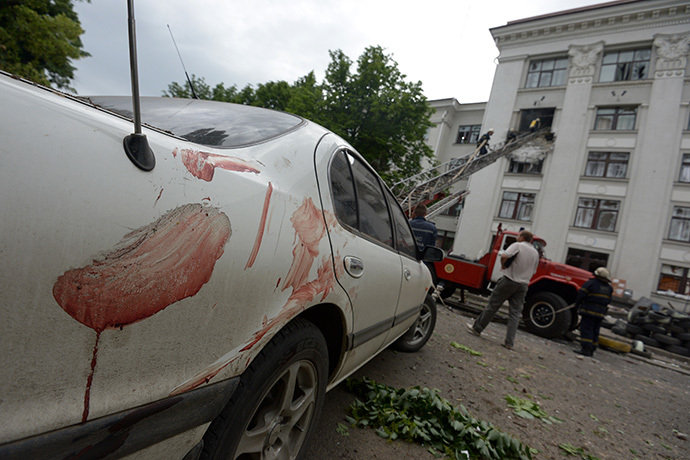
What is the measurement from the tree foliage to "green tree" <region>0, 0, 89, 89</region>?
394 cm

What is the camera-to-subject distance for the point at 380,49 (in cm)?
1662

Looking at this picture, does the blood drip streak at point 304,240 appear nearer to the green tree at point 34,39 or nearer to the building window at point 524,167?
the green tree at point 34,39

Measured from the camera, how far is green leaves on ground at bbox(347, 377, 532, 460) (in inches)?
87.1

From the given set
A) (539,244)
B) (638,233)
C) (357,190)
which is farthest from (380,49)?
(357,190)

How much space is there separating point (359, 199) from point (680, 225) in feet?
68.8

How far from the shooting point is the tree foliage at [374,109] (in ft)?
50.5

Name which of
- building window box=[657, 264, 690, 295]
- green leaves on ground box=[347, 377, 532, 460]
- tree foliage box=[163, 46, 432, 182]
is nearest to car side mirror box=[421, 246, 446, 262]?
green leaves on ground box=[347, 377, 532, 460]

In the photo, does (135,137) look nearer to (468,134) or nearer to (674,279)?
(674,279)

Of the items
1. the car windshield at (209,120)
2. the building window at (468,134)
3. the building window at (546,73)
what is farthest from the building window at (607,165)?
the car windshield at (209,120)

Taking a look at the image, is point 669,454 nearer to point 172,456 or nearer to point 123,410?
point 172,456

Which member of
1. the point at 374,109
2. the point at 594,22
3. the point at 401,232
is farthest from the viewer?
the point at 594,22

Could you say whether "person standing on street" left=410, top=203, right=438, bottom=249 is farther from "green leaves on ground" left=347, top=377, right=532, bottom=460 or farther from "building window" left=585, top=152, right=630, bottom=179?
"building window" left=585, top=152, right=630, bottom=179

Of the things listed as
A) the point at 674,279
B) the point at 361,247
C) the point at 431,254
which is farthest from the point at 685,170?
the point at 361,247

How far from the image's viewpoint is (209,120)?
1.47 meters
